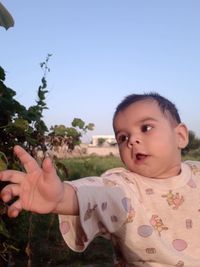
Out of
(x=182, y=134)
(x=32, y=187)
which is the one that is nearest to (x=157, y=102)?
(x=182, y=134)

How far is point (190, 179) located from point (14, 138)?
113cm

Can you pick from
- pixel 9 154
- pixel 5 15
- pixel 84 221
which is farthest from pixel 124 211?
pixel 5 15

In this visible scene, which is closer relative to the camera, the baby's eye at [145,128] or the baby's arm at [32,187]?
the baby's arm at [32,187]

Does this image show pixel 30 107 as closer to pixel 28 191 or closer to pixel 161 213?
pixel 161 213

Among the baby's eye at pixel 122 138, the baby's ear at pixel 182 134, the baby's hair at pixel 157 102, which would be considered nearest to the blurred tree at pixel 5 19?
the baby's hair at pixel 157 102

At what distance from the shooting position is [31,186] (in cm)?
148

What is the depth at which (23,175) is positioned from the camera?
58.8 inches

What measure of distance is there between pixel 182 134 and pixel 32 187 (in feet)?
3.43

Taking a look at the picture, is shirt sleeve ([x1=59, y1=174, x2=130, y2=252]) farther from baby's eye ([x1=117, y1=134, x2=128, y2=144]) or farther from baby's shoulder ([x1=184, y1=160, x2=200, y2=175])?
baby's shoulder ([x1=184, y1=160, x2=200, y2=175])

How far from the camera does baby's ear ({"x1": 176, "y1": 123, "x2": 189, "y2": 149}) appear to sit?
2.29 meters

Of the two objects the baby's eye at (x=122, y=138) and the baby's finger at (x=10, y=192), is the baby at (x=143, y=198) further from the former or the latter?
the baby's finger at (x=10, y=192)

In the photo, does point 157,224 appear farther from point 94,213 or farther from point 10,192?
point 10,192

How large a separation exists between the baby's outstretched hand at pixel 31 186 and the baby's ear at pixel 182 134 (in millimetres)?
936

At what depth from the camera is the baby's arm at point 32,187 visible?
1451 mm
